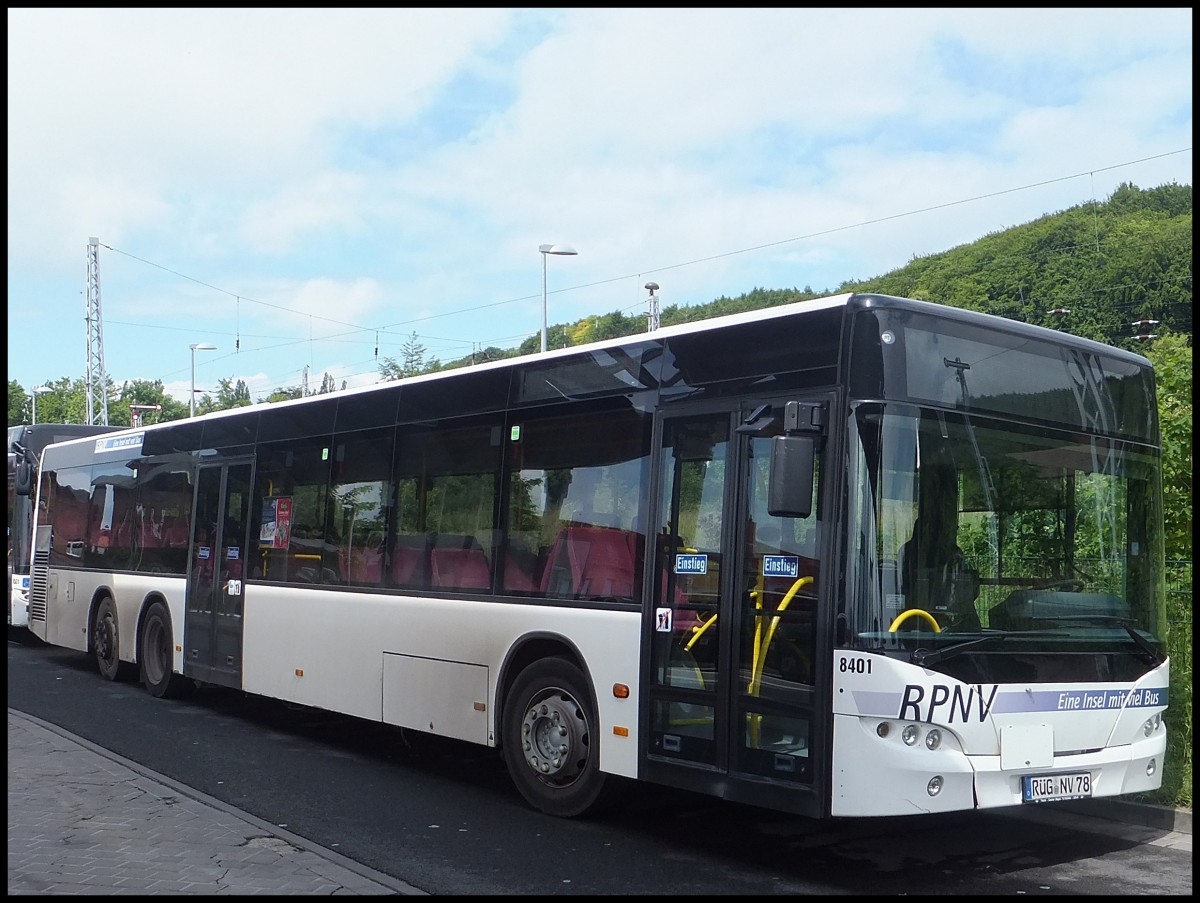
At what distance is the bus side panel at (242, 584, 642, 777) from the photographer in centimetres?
812

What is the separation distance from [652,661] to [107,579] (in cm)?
1067

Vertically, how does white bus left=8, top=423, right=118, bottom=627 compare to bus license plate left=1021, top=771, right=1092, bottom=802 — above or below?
above

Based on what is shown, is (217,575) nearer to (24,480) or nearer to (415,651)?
(415,651)

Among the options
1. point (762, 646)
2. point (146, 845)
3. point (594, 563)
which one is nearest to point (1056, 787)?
point (762, 646)

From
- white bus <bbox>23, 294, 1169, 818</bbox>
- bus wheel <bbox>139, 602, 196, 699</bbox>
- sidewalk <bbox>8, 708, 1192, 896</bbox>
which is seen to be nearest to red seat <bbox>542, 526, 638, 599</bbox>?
white bus <bbox>23, 294, 1169, 818</bbox>

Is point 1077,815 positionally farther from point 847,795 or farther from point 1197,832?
point 847,795

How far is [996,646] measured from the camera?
22.5ft

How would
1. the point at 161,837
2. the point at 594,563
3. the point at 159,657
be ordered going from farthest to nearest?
the point at 159,657 → the point at 594,563 → the point at 161,837

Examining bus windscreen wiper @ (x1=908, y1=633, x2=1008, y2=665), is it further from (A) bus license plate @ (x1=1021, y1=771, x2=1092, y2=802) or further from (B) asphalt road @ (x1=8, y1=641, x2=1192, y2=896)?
(B) asphalt road @ (x1=8, y1=641, x2=1192, y2=896)

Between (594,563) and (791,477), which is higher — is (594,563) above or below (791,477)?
below

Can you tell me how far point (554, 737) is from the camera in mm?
8617

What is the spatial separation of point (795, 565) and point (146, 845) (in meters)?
3.80

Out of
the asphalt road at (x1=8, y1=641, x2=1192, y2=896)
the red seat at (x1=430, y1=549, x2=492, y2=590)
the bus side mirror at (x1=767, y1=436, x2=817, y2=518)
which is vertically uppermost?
the bus side mirror at (x1=767, y1=436, x2=817, y2=518)

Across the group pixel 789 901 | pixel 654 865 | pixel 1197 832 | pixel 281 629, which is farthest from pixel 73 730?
pixel 1197 832
